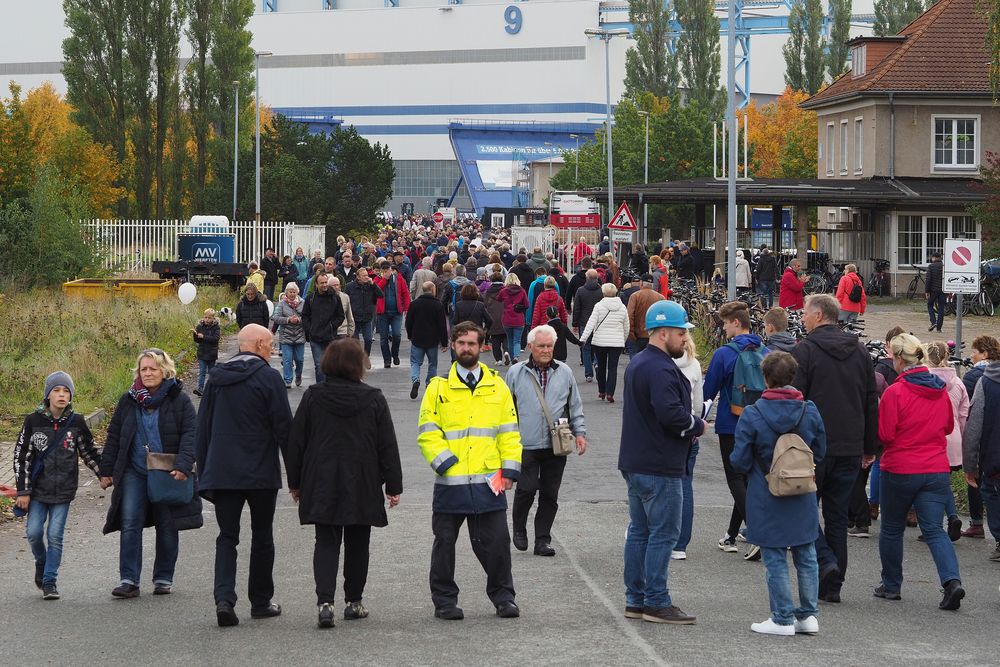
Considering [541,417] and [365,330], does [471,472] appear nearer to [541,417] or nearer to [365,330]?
[541,417]

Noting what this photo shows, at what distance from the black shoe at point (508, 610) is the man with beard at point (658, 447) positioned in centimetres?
72

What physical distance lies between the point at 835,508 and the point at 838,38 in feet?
245

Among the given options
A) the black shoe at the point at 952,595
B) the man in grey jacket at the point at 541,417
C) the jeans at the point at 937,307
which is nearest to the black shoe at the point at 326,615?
the man in grey jacket at the point at 541,417

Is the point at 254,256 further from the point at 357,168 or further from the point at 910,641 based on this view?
the point at 910,641

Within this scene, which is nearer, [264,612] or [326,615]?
[326,615]

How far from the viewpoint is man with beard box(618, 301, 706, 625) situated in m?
7.96

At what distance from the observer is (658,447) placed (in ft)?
26.2

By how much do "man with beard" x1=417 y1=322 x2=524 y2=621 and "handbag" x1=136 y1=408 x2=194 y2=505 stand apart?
160 centimetres

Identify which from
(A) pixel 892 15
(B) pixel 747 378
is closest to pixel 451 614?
(B) pixel 747 378

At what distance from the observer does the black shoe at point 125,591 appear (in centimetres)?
884

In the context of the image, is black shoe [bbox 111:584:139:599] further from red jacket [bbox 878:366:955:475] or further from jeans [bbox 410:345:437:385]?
jeans [bbox 410:345:437:385]

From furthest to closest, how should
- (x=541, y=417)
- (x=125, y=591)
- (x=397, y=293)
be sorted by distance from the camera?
(x=397, y=293)
(x=541, y=417)
(x=125, y=591)

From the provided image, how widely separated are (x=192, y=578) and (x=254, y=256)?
123 ft

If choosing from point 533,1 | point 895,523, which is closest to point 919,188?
point 895,523
